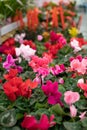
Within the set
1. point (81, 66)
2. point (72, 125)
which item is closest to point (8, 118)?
point (72, 125)

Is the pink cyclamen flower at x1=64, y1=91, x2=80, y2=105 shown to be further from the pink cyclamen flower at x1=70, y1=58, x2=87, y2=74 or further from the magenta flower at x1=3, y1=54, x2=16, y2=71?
the magenta flower at x1=3, y1=54, x2=16, y2=71

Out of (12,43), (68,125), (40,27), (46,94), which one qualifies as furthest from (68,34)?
(68,125)

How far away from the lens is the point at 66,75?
64.1 inches

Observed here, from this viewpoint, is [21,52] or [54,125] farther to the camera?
[21,52]

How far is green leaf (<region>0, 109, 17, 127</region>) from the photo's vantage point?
106cm

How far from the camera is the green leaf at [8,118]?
106cm

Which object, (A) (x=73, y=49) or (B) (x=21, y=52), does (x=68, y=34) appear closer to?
(A) (x=73, y=49)

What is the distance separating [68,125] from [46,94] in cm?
20

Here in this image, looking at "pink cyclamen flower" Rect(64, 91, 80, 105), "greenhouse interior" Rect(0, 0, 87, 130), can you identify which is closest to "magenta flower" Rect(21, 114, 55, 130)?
"greenhouse interior" Rect(0, 0, 87, 130)

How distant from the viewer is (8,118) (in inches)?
42.5

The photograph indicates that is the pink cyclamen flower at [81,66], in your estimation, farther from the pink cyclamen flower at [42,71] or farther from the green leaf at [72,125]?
the green leaf at [72,125]

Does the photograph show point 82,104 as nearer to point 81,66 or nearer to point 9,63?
point 81,66

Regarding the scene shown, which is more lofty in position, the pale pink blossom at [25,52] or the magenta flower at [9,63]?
the pale pink blossom at [25,52]

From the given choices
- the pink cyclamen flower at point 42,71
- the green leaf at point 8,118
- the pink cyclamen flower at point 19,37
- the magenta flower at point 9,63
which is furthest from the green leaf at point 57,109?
the pink cyclamen flower at point 19,37
